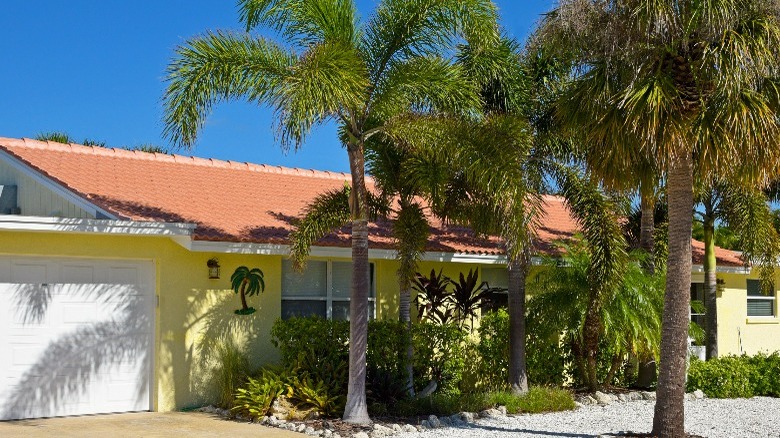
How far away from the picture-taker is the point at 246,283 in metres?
14.8

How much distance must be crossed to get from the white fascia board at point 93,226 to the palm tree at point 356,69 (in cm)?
147

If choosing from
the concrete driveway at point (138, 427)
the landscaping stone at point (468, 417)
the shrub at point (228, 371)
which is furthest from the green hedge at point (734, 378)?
the concrete driveway at point (138, 427)

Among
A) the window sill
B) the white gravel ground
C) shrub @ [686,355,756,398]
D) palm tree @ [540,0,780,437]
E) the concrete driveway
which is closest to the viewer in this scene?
palm tree @ [540,0,780,437]

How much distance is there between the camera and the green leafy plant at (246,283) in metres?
14.7

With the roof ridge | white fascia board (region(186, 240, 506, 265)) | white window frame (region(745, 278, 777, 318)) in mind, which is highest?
the roof ridge

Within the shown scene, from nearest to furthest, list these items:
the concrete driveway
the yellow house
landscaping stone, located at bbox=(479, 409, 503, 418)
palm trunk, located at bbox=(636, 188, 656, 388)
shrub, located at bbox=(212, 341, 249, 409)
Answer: the concrete driveway, the yellow house, landscaping stone, located at bbox=(479, 409, 503, 418), shrub, located at bbox=(212, 341, 249, 409), palm trunk, located at bbox=(636, 188, 656, 388)

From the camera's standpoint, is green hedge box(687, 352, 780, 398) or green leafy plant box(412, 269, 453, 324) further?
green hedge box(687, 352, 780, 398)

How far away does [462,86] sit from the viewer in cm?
1300

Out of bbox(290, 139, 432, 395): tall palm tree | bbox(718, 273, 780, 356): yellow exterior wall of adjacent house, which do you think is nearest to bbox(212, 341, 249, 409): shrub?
bbox(290, 139, 432, 395): tall palm tree

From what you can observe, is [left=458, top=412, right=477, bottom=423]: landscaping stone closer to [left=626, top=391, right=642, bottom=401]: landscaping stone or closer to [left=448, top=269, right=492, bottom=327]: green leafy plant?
[left=448, top=269, right=492, bottom=327]: green leafy plant

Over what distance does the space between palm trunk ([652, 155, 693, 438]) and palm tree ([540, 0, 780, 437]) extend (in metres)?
0.01

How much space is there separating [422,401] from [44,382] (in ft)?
17.9

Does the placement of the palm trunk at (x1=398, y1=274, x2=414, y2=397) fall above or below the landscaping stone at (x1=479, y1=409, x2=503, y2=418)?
above

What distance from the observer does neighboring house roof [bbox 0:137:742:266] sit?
1476 cm
